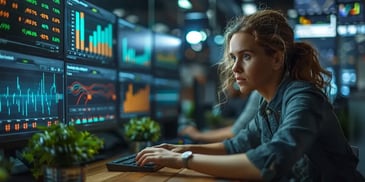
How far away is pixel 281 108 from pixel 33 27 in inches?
40.3

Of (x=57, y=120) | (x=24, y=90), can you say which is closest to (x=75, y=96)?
(x=57, y=120)

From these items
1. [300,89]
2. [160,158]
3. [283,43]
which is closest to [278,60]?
[283,43]

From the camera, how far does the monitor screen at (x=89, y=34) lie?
1.83 m

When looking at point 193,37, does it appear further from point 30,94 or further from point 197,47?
point 30,94

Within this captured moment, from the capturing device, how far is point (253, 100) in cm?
285

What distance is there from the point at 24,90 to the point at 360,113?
311 centimetres

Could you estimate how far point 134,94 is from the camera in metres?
2.59

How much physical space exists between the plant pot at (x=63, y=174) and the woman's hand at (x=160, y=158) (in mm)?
Result: 338

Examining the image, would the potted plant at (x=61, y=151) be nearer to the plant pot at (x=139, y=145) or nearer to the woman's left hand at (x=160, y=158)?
the woman's left hand at (x=160, y=158)

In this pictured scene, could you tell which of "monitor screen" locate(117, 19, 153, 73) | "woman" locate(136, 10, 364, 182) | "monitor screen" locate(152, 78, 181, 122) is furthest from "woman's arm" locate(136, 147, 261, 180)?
"monitor screen" locate(152, 78, 181, 122)

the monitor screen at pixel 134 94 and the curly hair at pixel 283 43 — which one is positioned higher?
the curly hair at pixel 283 43

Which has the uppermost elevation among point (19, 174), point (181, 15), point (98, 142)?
point (181, 15)

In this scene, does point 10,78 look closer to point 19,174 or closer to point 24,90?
point 24,90

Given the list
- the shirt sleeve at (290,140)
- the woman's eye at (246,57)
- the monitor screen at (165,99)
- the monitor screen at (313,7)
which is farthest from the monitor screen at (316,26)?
the shirt sleeve at (290,140)
